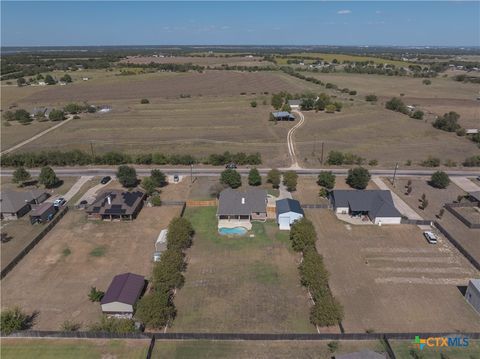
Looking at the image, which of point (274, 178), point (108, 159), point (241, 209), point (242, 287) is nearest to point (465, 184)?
point (274, 178)

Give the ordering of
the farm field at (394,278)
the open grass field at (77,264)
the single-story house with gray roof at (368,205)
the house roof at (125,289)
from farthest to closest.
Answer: the single-story house with gray roof at (368,205)
the open grass field at (77,264)
the house roof at (125,289)
the farm field at (394,278)

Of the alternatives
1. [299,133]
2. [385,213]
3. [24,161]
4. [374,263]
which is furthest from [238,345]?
[299,133]

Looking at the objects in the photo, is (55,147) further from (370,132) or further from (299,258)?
(370,132)

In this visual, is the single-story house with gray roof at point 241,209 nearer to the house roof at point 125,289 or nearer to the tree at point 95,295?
the house roof at point 125,289

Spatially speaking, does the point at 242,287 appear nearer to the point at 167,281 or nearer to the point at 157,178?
the point at 167,281

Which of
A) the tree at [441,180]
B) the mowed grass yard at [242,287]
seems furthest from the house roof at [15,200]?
the tree at [441,180]

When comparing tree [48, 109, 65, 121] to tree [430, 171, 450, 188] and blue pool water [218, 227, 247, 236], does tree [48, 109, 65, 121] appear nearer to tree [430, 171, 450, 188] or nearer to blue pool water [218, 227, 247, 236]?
blue pool water [218, 227, 247, 236]
